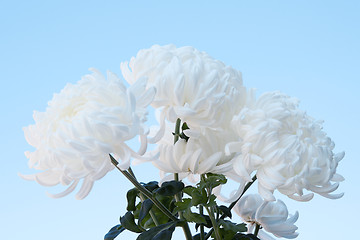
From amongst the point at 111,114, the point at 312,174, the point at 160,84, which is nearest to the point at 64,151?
the point at 111,114

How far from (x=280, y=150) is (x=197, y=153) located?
15 cm

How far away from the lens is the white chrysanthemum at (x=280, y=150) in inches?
39.0

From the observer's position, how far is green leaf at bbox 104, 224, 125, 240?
121 centimetres

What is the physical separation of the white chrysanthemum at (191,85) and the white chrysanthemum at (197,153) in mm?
27

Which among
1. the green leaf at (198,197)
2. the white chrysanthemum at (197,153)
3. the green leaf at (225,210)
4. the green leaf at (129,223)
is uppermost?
the white chrysanthemum at (197,153)

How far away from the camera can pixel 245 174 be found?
100 cm

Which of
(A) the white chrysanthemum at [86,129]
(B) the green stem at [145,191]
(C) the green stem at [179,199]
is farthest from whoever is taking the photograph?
(C) the green stem at [179,199]

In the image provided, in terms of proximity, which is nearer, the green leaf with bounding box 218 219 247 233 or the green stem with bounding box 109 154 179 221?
the green stem with bounding box 109 154 179 221

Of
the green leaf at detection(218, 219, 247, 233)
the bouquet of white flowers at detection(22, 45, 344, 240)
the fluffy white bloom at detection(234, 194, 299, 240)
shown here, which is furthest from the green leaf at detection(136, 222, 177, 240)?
the fluffy white bloom at detection(234, 194, 299, 240)

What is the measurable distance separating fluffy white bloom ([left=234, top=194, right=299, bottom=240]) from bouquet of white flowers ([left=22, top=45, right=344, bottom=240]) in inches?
6.3

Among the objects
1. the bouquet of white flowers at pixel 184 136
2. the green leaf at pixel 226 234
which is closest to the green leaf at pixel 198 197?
the bouquet of white flowers at pixel 184 136

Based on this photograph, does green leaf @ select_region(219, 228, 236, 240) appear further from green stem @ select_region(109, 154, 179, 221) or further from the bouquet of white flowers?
green stem @ select_region(109, 154, 179, 221)

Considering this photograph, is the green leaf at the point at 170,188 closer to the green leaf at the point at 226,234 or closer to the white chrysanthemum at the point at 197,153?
the white chrysanthemum at the point at 197,153

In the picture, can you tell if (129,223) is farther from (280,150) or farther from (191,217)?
(280,150)
